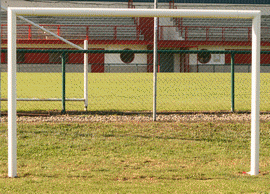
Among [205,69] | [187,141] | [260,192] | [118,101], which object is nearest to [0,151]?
[187,141]

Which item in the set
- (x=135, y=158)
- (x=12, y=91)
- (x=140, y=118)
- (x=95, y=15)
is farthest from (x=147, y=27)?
(x=12, y=91)

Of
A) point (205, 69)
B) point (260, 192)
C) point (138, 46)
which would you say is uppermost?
point (138, 46)

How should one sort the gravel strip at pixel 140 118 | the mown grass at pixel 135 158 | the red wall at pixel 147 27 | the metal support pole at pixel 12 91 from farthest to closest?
the red wall at pixel 147 27, the gravel strip at pixel 140 118, the metal support pole at pixel 12 91, the mown grass at pixel 135 158

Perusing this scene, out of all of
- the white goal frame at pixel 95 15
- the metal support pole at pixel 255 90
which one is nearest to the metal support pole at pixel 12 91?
the white goal frame at pixel 95 15

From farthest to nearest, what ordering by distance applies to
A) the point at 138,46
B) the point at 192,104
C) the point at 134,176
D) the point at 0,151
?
1. the point at 138,46
2. the point at 192,104
3. the point at 0,151
4. the point at 134,176

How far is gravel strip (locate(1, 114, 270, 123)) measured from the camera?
21.9 ft

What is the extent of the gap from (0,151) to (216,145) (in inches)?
105

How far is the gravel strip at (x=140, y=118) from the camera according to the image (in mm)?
6668

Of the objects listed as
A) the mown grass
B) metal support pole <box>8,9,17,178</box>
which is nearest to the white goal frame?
metal support pole <box>8,9,17,178</box>

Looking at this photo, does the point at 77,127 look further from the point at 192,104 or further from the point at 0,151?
the point at 192,104

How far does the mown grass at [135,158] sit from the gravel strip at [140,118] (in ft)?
1.43

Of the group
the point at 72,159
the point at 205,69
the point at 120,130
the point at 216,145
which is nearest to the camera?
the point at 72,159

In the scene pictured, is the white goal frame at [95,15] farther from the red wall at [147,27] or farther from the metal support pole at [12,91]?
the red wall at [147,27]

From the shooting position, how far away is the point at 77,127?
604 cm
